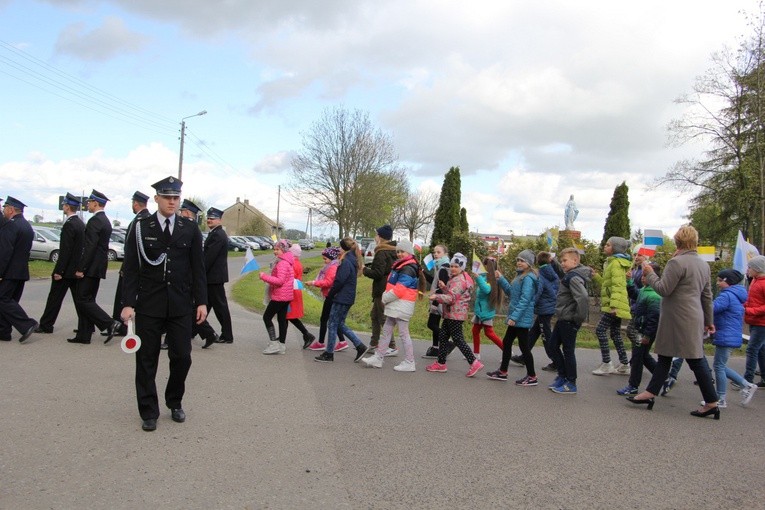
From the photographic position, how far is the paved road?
12.6 feet

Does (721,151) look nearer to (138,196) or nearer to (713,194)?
(713,194)

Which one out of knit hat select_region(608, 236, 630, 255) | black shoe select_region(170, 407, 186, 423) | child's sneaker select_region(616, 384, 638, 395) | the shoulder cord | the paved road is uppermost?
knit hat select_region(608, 236, 630, 255)

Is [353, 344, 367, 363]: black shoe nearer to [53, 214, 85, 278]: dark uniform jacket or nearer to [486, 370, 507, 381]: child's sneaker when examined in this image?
[486, 370, 507, 381]: child's sneaker

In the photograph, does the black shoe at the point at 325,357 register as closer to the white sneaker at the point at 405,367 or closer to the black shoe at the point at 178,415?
the white sneaker at the point at 405,367

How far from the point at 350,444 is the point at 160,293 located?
200 cm

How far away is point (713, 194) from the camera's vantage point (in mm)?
33875

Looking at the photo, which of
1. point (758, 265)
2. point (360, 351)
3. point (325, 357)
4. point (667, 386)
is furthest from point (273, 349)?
point (758, 265)

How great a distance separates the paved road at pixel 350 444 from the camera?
3848mm

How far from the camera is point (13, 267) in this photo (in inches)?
316

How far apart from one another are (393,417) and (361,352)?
2.63 m

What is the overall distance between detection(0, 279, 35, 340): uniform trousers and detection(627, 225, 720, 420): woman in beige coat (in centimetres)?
777

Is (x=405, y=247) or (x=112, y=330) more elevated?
(x=405, y=247)

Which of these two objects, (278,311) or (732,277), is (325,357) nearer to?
(278,311)

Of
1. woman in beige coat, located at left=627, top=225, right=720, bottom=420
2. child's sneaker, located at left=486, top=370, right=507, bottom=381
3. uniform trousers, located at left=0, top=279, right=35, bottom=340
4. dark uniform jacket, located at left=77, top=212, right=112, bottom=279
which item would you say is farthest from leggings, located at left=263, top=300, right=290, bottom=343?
woman in beige coat, located at left=627, top=225, right=720, bottom=420
